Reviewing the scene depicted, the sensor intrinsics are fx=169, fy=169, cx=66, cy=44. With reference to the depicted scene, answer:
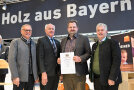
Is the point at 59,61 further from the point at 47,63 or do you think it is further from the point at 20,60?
the point at 20,60

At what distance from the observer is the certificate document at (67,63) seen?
2.88 meters

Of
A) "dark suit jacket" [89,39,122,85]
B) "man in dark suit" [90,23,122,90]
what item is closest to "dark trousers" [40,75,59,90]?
"man in dark suit" [90,23,122,90]

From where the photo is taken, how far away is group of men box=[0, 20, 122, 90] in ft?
8.96

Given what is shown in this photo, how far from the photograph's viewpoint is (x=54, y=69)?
2.99 meters

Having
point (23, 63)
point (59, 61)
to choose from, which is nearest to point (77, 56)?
point (59, 61)

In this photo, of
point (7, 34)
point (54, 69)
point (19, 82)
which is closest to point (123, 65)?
point (54, 69)

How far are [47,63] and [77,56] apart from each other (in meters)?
0.55

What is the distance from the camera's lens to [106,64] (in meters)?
2.74

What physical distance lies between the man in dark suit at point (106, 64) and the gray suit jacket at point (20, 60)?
107cm

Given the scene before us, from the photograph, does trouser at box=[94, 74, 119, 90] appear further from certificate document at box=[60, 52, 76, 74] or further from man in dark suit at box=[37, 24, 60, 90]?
man in dark suit at box=[37, 24, 60, 90]

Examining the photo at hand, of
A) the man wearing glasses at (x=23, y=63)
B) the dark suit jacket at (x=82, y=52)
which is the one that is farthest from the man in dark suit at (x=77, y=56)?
the man wearing glasses at (x=23, y=63)

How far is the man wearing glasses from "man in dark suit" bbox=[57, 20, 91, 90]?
1.60 ft

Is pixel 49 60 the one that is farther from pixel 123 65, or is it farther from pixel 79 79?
pixel 123 65

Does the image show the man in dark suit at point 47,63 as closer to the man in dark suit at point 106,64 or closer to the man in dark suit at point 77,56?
the man in dark suit at point 77,56
